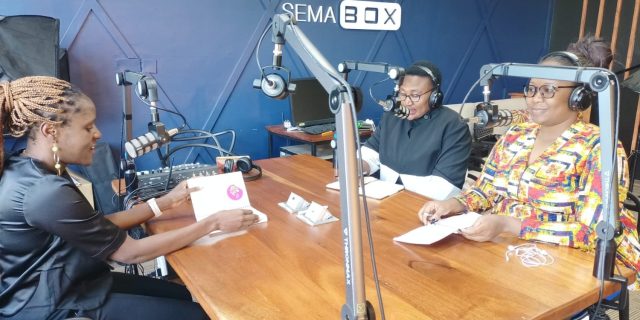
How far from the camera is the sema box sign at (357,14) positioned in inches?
151

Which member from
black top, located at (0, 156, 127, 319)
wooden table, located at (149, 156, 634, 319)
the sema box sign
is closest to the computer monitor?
the sema box sign

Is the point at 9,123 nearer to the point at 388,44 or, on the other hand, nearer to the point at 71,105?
the point at 71,105

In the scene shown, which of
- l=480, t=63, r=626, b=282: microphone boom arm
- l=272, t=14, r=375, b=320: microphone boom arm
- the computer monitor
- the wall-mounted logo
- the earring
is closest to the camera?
l=272, t=14, r=375, b=320: microphone boom arm

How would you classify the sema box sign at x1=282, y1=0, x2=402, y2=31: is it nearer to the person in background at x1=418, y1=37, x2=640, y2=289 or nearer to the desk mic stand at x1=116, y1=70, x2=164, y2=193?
the desk mic stand at x1=116, y1=70, x2=164, y2=193

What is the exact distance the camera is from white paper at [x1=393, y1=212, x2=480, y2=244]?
140cm

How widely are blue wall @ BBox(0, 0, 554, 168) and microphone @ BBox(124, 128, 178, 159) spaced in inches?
70.0

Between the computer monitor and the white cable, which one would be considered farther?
the computer monitor

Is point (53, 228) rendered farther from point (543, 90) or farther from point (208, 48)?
point (208, 48)

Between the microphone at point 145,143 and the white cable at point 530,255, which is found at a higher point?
the microphone at point 145,143

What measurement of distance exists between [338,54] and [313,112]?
0.72m

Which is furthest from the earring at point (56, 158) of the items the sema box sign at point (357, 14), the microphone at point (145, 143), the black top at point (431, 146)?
the sema box sign at point (357, 14)

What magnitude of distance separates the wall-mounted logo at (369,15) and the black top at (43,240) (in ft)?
10.5

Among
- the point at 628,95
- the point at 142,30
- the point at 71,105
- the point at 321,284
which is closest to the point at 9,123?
the point at 71,105

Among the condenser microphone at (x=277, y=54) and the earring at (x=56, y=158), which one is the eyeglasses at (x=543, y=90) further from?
the earring at (x=56, y=158)
